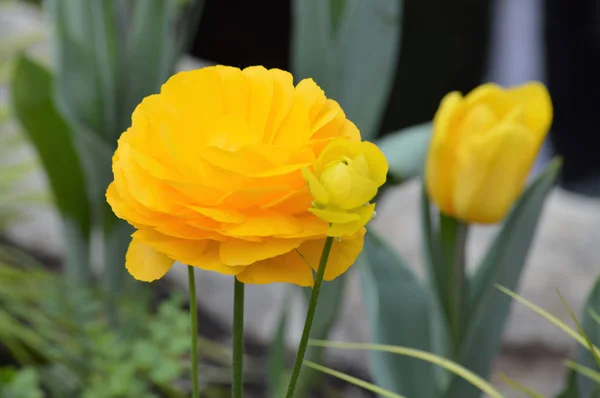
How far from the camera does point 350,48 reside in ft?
2.12

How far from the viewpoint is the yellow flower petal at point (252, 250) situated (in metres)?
0.17

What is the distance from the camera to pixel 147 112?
188 mm

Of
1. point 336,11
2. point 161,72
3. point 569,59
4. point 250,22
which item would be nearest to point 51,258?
point 161,72

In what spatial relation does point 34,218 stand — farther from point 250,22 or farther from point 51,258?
point 250,22

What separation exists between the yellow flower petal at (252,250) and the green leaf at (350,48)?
48 centimetres

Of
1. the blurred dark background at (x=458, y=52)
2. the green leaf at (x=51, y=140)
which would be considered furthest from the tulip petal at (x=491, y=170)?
the blurred dark background at (x=458, y=52)

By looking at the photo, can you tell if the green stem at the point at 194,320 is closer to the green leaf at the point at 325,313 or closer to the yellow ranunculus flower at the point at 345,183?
the yellow ranunculus flower at the point at 345,183

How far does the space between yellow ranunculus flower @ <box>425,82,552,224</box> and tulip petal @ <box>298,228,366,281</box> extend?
25cm

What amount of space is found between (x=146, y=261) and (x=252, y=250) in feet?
0.13

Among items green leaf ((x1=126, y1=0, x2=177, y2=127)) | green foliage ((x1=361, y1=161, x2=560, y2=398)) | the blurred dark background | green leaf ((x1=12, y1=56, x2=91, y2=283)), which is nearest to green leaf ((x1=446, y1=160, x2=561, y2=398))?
green foliage ((x1=361, y1=161, x2=560, y2=398))

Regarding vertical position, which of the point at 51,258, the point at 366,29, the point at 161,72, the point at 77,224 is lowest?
the point at 51,258

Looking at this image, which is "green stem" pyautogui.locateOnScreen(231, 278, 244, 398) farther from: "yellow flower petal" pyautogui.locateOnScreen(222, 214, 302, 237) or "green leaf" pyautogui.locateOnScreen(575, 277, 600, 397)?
"green leaf" pyautogui.locateOnScreen(575, 277, 600, 397)

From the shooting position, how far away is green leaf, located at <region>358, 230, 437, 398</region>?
1.73 ft

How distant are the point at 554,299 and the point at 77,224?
884mm
